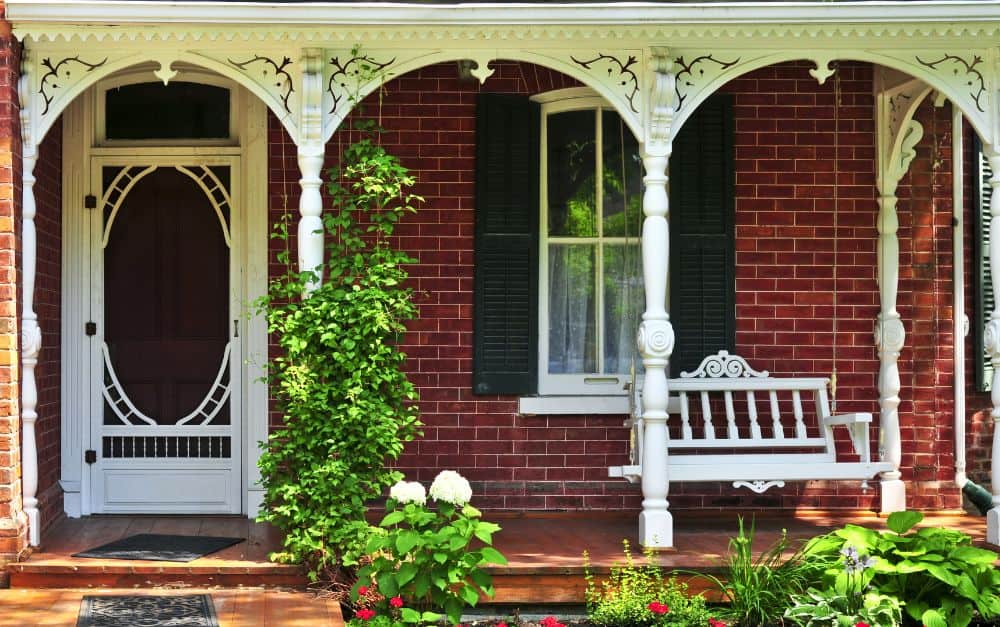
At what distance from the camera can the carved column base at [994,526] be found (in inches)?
280

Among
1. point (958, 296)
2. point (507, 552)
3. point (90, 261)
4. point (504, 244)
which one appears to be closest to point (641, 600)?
point (507, 552)

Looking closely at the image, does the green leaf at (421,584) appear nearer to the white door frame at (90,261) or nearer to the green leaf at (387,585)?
the green leaf at (387,585)

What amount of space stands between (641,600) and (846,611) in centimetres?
97

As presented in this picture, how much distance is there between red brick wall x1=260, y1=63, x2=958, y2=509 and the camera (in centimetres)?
825

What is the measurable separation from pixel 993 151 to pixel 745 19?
5.30ft

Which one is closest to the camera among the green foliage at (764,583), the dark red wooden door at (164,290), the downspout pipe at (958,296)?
the green foliage at (764,583)

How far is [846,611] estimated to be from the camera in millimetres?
6066

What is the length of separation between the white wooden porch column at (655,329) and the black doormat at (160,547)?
2401 mm

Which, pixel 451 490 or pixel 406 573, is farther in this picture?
pixel 451 490

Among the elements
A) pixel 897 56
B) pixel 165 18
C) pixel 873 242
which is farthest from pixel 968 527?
pixel 165 18

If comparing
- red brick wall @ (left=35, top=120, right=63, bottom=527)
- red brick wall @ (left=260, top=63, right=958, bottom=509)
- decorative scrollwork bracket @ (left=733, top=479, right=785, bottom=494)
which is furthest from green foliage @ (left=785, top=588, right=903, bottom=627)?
red brick wall @ (left=35, top=120, right=63, bottom=527)

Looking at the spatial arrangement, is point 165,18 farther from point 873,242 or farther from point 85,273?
point 873,242

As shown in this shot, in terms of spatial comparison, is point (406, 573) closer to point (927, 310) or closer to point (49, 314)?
point (49, 314)

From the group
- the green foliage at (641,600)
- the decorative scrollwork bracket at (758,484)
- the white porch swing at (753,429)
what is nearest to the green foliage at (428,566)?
the green foliage at (641,600)
